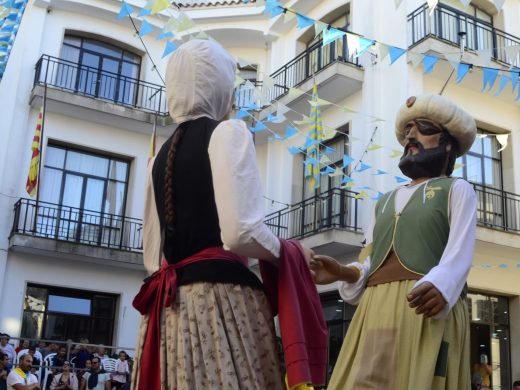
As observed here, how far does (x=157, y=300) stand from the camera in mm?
2518

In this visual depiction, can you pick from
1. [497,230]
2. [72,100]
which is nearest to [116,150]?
[72,100]

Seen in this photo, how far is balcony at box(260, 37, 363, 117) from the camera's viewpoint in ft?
47.5

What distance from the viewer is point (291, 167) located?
16.7m

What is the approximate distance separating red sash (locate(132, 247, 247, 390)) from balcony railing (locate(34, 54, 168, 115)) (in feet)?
48.3

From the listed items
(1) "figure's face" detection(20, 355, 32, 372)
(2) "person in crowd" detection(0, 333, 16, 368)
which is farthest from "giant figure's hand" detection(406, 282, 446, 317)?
(2) "person in crowd" detection(0, 333, 16, 368)

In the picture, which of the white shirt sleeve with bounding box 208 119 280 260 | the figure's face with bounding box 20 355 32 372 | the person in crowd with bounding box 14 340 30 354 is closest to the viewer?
the white shirt sleeve with bounding box 208 119 280 260

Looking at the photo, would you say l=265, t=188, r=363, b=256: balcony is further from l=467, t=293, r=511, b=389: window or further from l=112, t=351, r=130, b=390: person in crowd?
l=112, t=351, r=130, b=390: person in crowd

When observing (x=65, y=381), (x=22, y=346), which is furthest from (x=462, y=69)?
(x=22, y=346)

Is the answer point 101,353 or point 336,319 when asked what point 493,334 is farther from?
point 101,353

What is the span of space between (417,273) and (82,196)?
1428 centimetres

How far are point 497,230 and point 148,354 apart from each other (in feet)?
39.6

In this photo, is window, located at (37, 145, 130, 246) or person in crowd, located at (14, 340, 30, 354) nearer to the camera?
person in crowd, located at (14, 340, 30, 354)

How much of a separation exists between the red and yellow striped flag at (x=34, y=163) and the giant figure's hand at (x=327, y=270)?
12.4 meters

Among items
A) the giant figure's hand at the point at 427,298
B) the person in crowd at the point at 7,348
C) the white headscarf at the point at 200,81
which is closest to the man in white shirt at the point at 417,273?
the giant figure's hand at the point at 427,298
